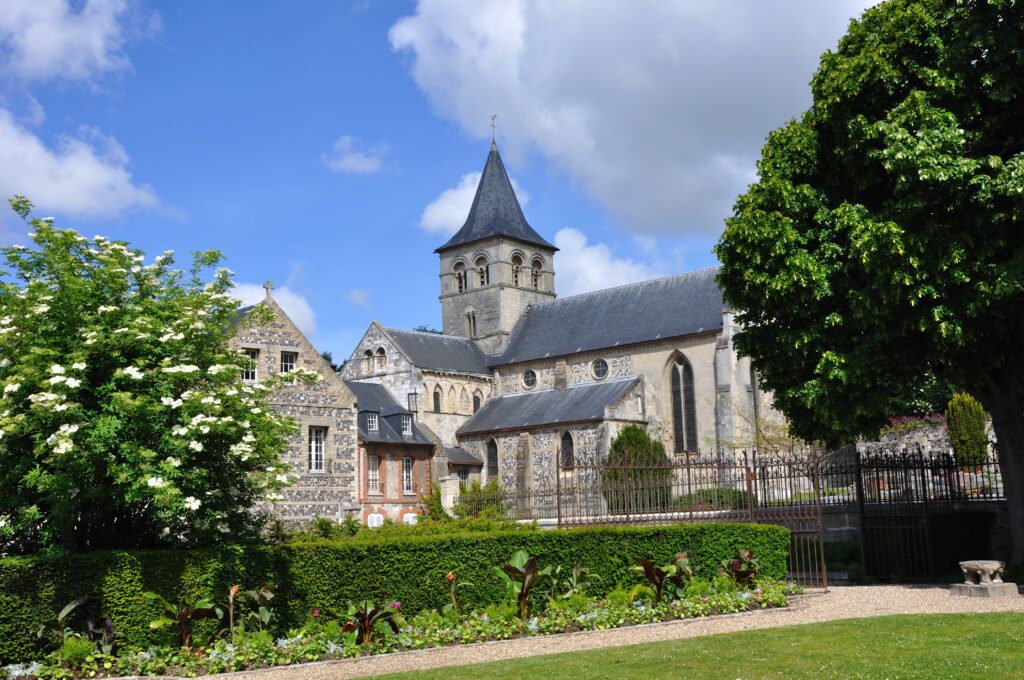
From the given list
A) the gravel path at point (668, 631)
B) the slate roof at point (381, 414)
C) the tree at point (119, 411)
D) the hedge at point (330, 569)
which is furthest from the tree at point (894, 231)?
the slate roof at point (381, 414)

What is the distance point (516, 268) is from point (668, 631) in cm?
4320

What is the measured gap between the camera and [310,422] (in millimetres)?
29719

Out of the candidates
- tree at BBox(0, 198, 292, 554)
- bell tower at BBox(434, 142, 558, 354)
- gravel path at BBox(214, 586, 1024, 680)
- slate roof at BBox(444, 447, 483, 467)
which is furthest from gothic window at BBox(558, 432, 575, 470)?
tree at BBox(0, 198, 292, 554)

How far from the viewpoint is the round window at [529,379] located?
4831 cm

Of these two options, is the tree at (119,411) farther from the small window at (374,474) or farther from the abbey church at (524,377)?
the small window at (374,474)

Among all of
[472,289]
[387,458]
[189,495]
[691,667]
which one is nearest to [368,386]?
[387,458]

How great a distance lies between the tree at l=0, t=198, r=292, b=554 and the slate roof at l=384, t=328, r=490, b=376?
33107 mm

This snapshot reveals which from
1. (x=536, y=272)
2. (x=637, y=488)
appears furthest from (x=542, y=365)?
(x=637, y=488)

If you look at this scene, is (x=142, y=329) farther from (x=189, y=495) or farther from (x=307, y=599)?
(x=307, y=599)

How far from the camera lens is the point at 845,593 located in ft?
49.8

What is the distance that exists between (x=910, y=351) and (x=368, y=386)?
3197cm

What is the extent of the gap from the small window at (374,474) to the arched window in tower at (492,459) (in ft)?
26.6

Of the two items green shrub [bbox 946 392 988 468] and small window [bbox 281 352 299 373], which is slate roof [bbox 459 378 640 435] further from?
small window [bbox 281 352 299 373]

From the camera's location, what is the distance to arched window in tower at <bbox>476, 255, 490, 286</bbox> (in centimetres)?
5378
